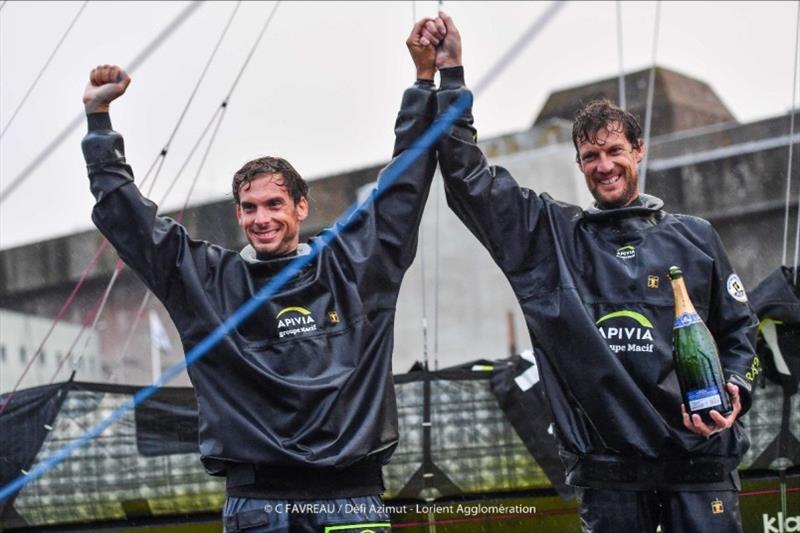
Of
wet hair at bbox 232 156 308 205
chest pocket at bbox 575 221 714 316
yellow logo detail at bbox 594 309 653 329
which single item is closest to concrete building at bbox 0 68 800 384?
wet hair at bbox 232 156 308 205

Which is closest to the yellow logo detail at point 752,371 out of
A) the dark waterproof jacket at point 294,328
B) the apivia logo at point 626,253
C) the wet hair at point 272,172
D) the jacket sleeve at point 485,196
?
the apivia logo at point 626,253

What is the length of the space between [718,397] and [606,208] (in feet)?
2.33

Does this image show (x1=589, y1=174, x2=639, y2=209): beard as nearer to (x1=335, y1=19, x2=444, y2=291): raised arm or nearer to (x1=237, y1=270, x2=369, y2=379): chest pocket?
(x1=335, y1=19, x2=444, y2=291): raised arm

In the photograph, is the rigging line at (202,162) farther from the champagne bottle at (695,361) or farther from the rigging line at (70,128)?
the champagne bottle at (695,361)

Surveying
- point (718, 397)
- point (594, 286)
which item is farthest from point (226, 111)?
point (718, 397)

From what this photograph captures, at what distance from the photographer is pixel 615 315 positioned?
10.3ft

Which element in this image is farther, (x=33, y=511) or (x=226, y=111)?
(x=226, y=111)

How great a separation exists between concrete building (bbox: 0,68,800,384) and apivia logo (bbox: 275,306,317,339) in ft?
13.1

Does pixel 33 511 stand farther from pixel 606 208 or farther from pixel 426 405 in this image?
pixel 606 208

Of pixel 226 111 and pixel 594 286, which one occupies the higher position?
pixel 226 111

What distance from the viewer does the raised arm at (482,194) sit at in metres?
3.24

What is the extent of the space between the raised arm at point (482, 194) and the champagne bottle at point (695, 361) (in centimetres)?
48

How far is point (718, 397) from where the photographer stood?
2902 mm

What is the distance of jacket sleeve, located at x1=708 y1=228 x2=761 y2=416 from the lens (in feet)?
10.4
